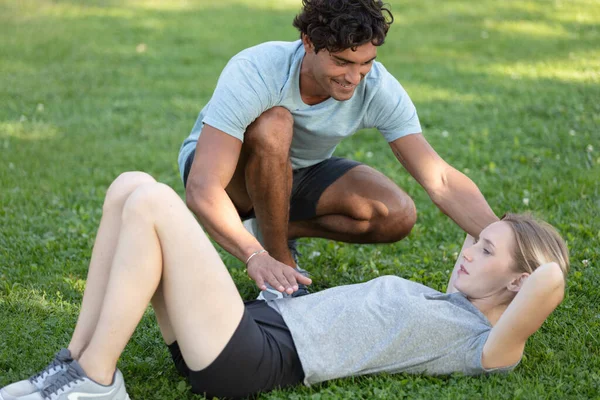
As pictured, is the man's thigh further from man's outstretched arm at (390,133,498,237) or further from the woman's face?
the woman's face

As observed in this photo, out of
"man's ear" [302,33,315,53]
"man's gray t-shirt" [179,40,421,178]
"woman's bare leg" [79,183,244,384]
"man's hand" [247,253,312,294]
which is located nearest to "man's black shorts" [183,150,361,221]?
"man's gray t-shirt" [179,40,421,178]

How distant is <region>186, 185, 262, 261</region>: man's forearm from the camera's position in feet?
10.9

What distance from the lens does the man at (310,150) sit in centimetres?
345

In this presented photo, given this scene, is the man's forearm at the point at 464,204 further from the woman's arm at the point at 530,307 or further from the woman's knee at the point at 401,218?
the woman's arm at the point at 530,307

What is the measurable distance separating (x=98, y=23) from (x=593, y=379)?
8.78 m

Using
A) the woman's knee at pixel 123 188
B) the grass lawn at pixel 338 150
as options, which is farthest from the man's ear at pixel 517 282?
the woman's knee at pixel 123 188

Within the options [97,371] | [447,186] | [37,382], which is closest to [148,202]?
[97,371]

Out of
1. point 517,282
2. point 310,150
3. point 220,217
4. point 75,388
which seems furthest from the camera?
point 310,150

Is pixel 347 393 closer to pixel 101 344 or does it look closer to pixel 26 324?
pixel 101 344

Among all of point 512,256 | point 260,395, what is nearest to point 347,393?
point 260,395

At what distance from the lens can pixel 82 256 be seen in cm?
445

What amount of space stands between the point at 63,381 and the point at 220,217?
0.96 meters

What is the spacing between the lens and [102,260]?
9.54ft

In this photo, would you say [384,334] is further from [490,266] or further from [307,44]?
[307,44]
